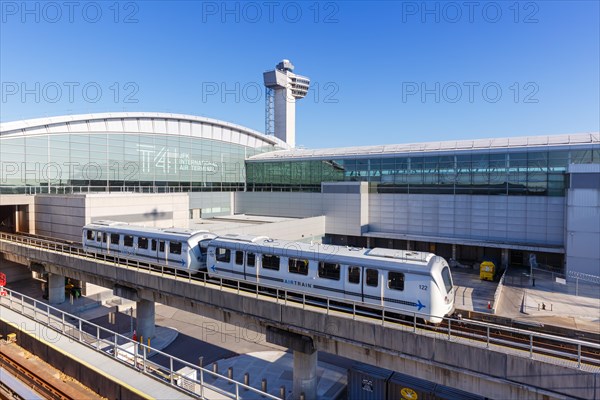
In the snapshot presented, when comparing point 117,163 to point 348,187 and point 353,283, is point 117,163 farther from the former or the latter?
point 353,283

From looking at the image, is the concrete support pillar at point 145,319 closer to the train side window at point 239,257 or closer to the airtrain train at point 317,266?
the airtrain train at point 317,266

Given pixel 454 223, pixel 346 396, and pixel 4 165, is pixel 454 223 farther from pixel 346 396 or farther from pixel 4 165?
pixel 4 165

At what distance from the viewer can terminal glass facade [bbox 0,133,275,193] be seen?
30.6m

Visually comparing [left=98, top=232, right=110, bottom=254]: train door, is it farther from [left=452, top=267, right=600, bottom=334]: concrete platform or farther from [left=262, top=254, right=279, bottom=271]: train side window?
[left=452, top=267, right=600, bottom=334]: concrete platform

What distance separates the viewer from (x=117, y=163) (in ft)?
117

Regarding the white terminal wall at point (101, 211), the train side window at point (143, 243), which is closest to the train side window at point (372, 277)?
the train side window at point (143, 243)

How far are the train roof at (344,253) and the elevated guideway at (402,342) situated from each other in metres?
1.78

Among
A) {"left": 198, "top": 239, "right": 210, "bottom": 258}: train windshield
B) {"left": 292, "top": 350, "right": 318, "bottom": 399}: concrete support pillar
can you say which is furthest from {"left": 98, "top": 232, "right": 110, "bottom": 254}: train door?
{"left": 292, "top": 350, "right": 318, "bottom": 399}: concrete support pillar

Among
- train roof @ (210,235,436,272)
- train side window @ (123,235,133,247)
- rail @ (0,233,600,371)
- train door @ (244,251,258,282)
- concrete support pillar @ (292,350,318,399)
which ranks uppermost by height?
train roof @ (210,235,436,272)

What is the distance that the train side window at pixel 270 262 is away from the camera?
1571 cm

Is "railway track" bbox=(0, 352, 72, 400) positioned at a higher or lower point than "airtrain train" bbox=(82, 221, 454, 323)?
lower

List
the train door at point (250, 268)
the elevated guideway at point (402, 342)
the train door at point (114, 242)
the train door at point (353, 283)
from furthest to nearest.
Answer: the train door at point (114, 242)
the train door at point (250, 268)
the train door at point (353, 283)
the elevated guideway at point (402, 342)

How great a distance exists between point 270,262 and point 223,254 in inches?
117

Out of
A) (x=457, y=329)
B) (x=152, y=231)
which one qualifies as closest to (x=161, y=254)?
(x=152, y=231)
